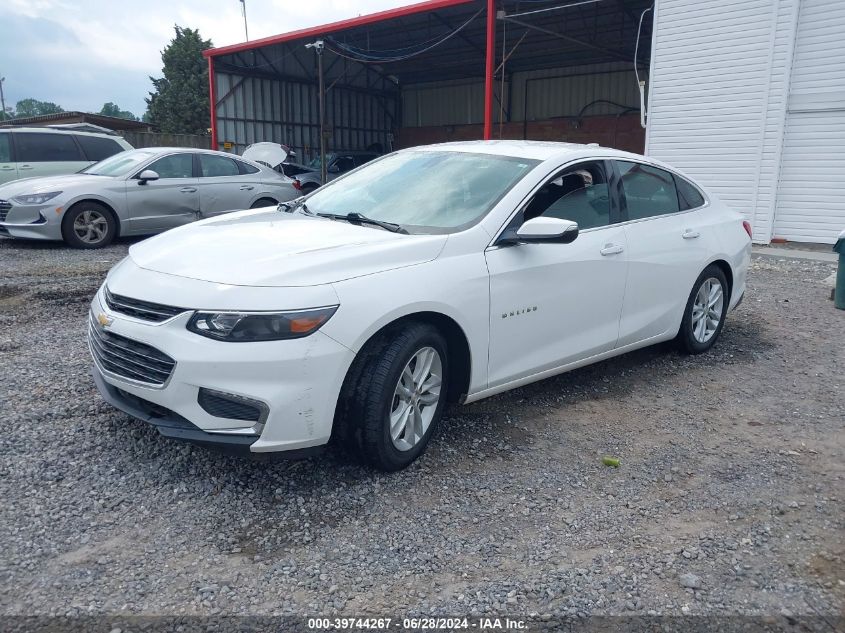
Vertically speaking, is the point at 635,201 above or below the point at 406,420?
above

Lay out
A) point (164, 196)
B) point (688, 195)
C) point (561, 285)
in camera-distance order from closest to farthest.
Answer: point (561, 285)
point (688, 195)
point (164, 196)

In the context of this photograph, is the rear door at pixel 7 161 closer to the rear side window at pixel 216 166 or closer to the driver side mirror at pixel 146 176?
the driver side mirror at pixel 146 176

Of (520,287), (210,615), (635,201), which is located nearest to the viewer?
(210,615)

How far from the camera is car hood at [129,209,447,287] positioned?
3.09m

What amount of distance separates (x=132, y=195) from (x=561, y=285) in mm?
7911

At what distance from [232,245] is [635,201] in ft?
9.03

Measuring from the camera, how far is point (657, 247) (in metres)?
4.78

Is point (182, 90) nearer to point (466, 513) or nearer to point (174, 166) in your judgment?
point (174, 166)

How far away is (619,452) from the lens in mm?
3805

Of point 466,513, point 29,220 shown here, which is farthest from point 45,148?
point 466,513

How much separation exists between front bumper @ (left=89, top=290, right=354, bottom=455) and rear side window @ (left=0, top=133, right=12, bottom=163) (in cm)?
1027

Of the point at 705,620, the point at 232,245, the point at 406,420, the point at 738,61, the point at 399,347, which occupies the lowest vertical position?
the point at 705,620

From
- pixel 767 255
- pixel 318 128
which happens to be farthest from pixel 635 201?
pixel 318 128

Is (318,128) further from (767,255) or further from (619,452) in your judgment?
(619,452)
